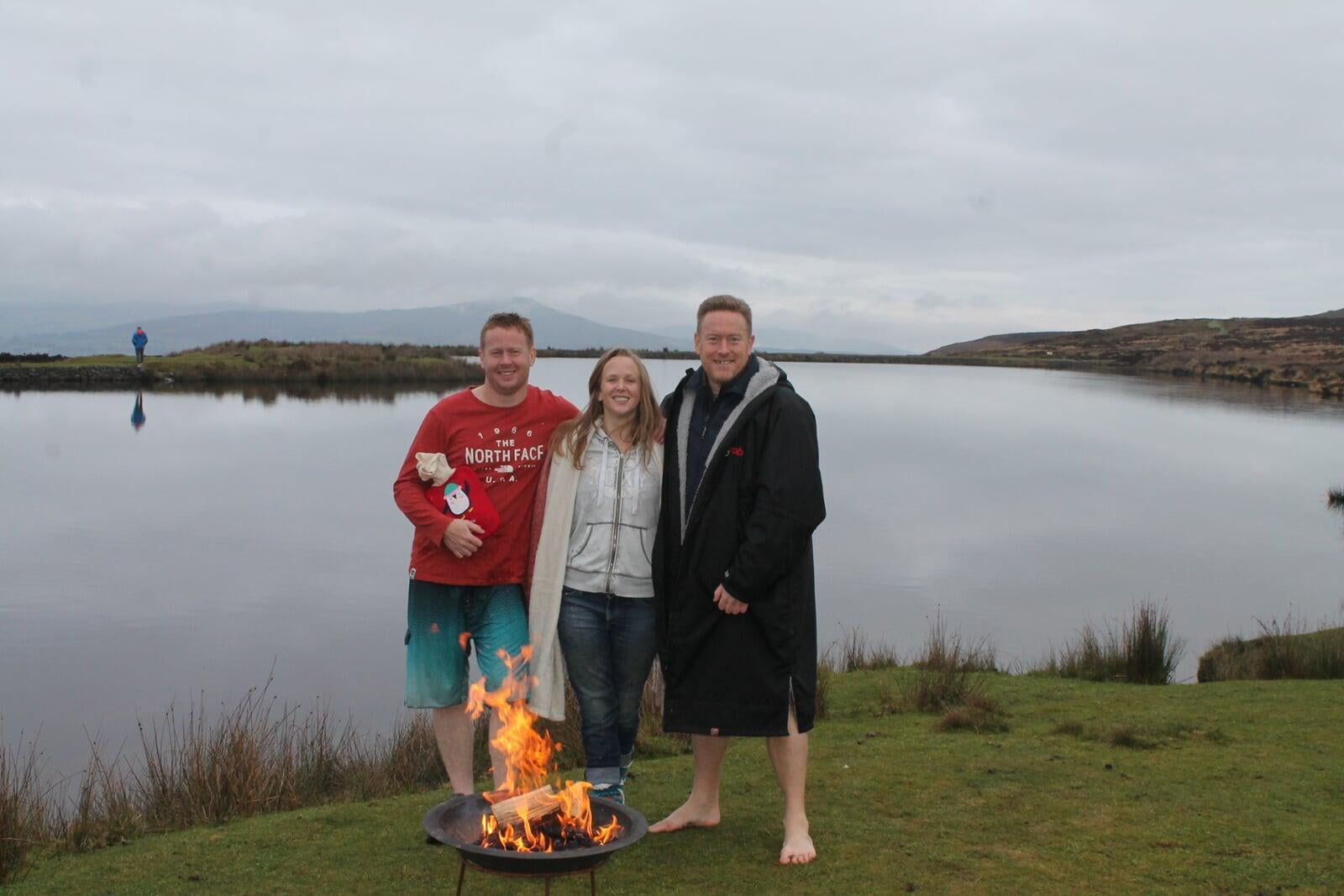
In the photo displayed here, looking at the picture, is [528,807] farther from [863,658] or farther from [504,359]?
[863,658]

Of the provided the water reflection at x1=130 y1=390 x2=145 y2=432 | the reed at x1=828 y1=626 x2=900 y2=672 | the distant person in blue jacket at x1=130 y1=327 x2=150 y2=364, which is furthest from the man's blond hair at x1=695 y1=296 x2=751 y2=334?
the distant person in blue jacket at x1=130 y1=327 x2=150 y2=364

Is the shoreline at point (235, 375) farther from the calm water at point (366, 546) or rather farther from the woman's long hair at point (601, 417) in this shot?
the woman's long hair at point (601, 417)

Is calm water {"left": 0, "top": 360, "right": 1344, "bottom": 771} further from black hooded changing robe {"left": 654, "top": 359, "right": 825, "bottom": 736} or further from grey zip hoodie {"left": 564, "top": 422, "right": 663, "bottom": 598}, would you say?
black hooded changing robe {"left": 654, "top": 359, "right": 825, "bottom": 736}

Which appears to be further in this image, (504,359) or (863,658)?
(863,658)

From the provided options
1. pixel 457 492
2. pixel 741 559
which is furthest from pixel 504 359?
pixel 741 559

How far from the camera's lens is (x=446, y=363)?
51.5 metres

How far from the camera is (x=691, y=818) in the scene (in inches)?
178

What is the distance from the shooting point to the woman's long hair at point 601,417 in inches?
170

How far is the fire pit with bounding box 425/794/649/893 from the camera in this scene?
3182 millimetres

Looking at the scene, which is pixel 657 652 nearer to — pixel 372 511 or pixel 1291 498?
pixel 372 511

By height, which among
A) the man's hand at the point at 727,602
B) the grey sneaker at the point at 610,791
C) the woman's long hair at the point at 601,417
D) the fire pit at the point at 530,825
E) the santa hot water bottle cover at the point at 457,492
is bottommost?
the grey sneaker at the point at 610,791

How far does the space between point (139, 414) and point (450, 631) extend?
1266 inches

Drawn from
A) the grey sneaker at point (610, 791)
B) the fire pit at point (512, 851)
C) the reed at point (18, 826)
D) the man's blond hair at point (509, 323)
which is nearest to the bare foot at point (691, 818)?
the grey sneaker at point (610, 791)

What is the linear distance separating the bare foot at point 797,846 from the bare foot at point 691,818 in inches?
16.0
